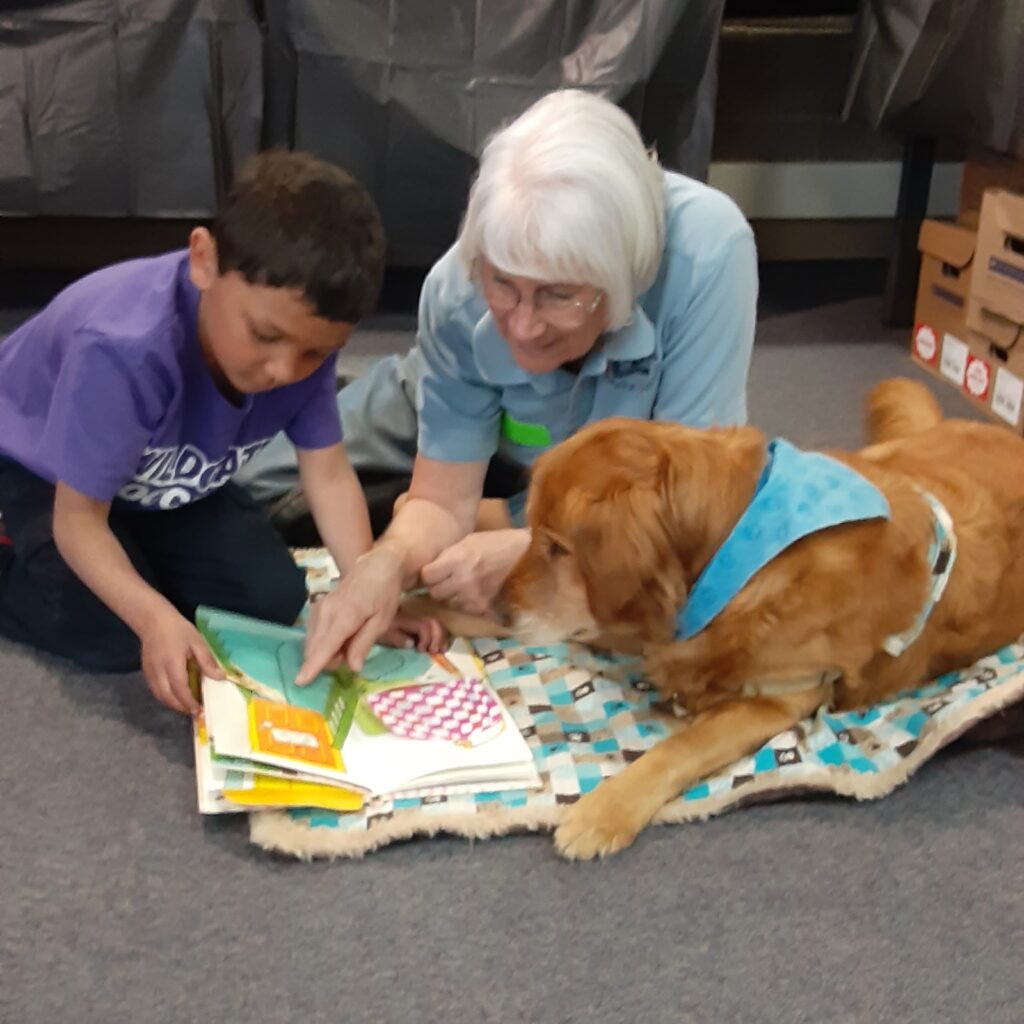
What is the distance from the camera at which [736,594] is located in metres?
1.31

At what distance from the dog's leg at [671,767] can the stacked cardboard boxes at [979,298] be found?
1572mm

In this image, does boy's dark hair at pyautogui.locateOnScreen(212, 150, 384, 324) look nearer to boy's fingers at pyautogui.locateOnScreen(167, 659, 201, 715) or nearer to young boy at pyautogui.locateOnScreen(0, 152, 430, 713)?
young boy at pyautogui.locateOnScreen(0, 152, 430, 713)

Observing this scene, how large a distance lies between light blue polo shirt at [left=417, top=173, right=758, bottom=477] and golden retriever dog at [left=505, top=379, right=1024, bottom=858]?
0.70 ft

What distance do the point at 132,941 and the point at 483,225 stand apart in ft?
2.92

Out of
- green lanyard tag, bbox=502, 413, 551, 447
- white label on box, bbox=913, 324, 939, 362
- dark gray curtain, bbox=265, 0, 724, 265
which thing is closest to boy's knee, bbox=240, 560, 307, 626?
green lanyard tag, bbox=502, 413, 551, 447

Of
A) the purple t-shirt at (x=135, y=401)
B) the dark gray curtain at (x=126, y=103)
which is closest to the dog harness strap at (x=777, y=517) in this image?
the purple t-shirt at (x=135, y=401)

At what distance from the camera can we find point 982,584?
4.91 feet

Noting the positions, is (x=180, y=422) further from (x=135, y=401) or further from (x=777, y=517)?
(x=777, y=517)

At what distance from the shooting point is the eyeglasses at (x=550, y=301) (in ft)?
4.42

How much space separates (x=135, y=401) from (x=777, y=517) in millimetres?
800

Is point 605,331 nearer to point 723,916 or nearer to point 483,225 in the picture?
point 483,225

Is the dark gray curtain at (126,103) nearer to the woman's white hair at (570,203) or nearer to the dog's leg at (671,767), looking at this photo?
the woman's white hair at (570,203)

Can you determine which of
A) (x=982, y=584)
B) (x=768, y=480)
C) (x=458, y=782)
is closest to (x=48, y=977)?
(x=458, y=782)

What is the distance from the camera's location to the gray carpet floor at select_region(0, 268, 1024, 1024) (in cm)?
106
